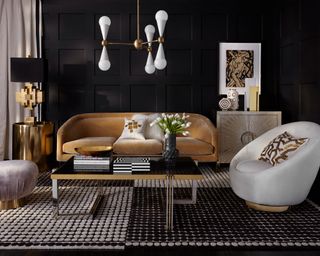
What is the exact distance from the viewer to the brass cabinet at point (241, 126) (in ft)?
19.5

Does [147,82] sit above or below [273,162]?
above

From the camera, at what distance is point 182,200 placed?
4.14 m

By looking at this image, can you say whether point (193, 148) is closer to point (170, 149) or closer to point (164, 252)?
point (170, 149)

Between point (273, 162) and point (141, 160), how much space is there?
49.8 inches

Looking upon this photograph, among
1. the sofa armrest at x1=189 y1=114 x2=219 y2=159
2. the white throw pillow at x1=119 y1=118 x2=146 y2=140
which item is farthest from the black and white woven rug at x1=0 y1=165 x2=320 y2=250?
the white throw pillow at x1=119 y1=118 x2=146 y2=140

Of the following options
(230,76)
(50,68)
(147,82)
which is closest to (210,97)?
(230,76)

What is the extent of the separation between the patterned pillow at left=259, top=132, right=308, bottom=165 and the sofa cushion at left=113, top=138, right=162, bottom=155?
1616 millimetres

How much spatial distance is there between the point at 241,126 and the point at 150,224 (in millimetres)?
2887

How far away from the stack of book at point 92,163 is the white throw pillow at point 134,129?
2.05 metres

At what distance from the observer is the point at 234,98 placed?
6203 mm

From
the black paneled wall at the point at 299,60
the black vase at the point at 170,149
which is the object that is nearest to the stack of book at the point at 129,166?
the black vase at the point at 170,149

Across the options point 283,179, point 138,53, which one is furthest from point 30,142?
point 283,179

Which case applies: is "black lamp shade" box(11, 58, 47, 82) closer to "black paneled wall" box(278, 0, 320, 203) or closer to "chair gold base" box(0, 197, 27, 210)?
"chair gold base" box(0, 197, 27, 210)

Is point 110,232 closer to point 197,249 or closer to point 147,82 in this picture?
point 197,249
